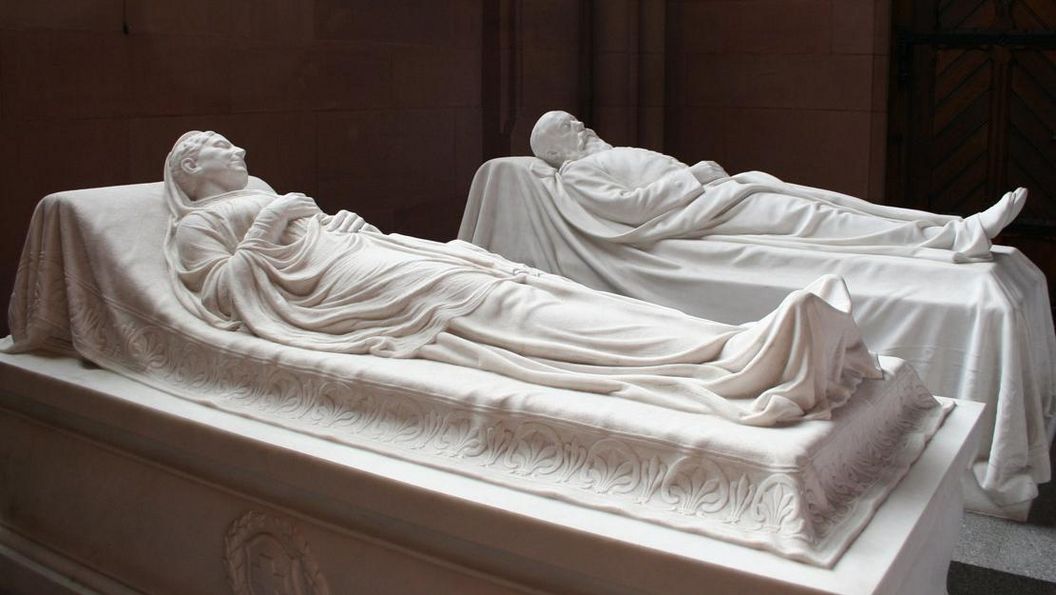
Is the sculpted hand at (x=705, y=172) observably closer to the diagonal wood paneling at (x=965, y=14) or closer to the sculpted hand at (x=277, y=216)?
the sculpted hand at (x=277, y=216)

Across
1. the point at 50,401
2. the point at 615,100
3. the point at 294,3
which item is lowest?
the point at 50,401

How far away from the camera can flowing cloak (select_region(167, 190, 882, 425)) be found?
2902mm

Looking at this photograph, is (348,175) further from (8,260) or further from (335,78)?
(8,260)

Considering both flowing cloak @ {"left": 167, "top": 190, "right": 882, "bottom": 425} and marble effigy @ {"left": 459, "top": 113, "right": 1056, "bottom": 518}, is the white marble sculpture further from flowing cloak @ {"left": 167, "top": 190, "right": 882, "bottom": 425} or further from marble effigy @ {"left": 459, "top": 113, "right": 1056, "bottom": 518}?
flowing cloak @ {"left": 167, "top": 190, "right": 882, "bottom": 425}

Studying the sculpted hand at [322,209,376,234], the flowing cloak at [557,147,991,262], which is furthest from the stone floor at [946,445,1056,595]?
the sculpted hand at [322,209,376,234]

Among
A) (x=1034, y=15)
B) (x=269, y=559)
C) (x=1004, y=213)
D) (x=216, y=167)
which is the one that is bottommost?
(x=269, y=559)

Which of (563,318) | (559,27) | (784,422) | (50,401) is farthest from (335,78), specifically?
(784,422)

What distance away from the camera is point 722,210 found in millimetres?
5883

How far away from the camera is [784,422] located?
2801mm

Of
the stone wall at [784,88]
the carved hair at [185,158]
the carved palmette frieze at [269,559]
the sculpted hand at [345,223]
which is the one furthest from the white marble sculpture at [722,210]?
the carved palmette frieze at [269,559]

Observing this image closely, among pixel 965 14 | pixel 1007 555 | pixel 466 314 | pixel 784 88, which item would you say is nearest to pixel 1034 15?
pixel 965 14

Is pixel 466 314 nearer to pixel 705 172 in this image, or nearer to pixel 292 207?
pixel 292 207

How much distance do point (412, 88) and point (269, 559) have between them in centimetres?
499

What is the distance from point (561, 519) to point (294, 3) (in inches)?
196
